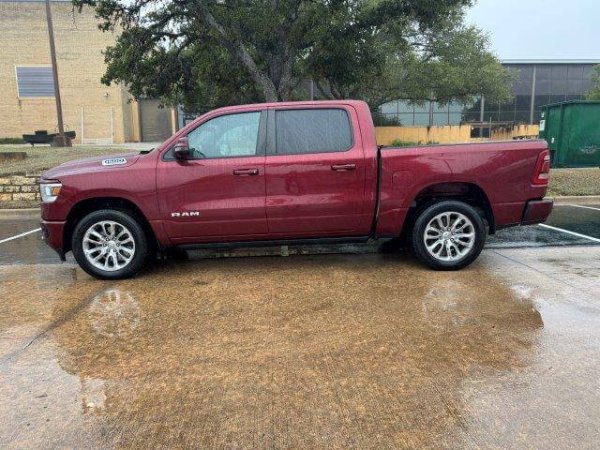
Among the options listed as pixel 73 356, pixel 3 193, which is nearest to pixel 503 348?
pixel 73 356

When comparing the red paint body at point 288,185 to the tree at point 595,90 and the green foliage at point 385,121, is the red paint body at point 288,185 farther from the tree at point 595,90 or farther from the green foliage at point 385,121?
the green foliage at point 385,121

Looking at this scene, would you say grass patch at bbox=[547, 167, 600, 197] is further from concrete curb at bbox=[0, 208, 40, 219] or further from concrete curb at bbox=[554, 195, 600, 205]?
concrete curb at bbox=[0, 208, 40, 219]

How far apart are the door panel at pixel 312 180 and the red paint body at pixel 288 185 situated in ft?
0.04

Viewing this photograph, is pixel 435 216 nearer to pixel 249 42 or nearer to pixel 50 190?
pixel 50 190

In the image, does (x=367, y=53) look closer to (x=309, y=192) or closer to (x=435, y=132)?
(x=309, y=192)

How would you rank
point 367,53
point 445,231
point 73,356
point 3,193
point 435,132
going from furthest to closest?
point 435,132, point 367,53, point 3,193, point 445,231, point 73,356

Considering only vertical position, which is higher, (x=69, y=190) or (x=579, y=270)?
(x=69, y=190)

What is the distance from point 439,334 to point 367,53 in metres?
16.7

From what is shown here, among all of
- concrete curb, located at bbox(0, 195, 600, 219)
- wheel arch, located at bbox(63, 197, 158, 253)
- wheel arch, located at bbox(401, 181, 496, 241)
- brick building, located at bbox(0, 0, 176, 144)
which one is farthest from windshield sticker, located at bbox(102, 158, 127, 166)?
brick building, located at bbox(0, 0, 176, 144)

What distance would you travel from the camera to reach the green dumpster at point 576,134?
48.6 feet

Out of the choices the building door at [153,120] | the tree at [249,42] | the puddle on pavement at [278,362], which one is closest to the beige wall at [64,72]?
the building door at [153,120]

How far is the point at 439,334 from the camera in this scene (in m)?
3.96

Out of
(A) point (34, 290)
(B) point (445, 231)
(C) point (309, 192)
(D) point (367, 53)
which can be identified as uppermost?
(D) point (367, 53)

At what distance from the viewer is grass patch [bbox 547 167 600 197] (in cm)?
1121
